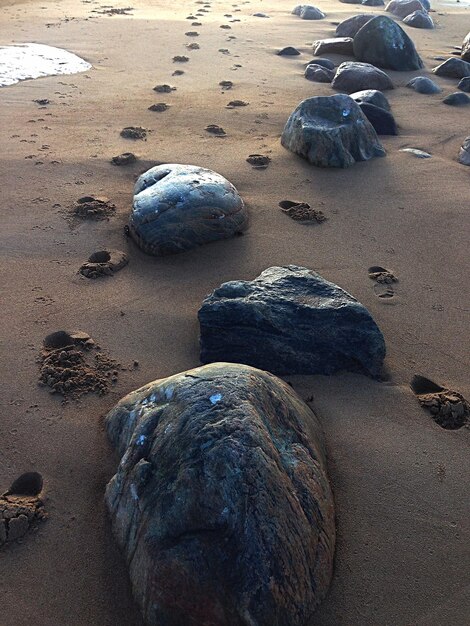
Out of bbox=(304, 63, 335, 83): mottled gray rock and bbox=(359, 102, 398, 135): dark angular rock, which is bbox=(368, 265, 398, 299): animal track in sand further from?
bbox=(304, 63, 335, 83): mottled gray rock

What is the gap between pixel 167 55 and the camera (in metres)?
10.1

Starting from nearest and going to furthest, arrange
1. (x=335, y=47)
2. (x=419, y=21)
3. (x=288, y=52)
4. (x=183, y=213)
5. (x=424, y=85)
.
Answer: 1. (x=183, y=213)
2. (x=424, y=85)
3. (x=335, y=47)
4. (x=288, y=52)
5. (x=419, y=21)

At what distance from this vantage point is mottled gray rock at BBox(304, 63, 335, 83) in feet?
29.8

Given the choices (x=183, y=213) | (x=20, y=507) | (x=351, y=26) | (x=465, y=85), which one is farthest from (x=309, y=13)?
(x=20, y=507)

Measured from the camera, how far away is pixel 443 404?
10.7 ft

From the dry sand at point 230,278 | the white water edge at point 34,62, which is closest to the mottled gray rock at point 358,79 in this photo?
the dry sand at point 230,278

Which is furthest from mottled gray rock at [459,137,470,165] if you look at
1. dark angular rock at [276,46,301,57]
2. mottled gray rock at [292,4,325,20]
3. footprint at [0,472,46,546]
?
mottled gray rock at [292,4,325,20]

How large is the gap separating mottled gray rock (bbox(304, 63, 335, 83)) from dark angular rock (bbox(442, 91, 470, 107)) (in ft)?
5.85

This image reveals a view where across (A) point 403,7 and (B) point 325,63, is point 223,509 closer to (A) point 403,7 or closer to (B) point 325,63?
(B) point 325,63

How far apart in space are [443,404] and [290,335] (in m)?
0.91

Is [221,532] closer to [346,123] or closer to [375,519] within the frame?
[375,519]

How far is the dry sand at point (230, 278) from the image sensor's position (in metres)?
2.43

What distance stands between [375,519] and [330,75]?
808 centimetres

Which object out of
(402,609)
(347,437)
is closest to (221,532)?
(402,609)
